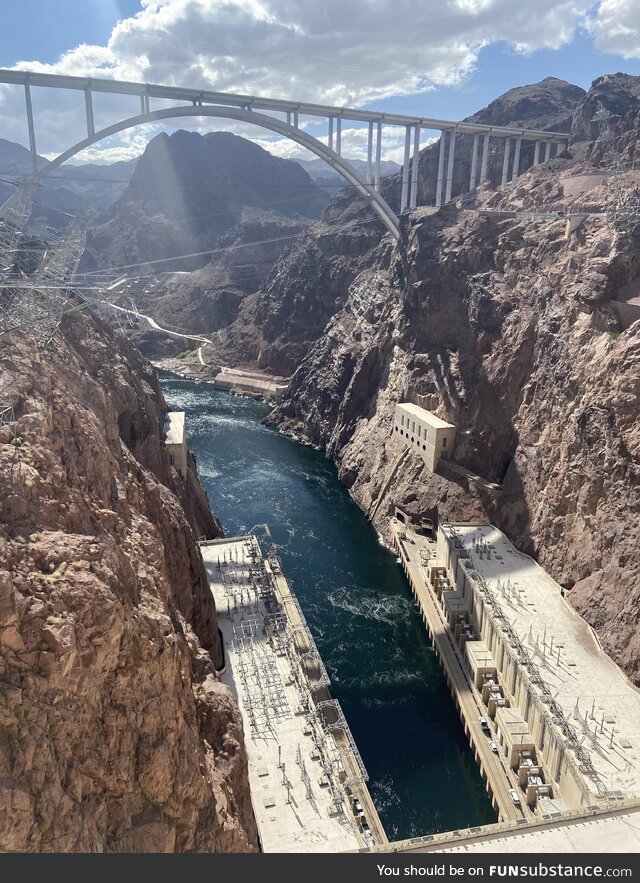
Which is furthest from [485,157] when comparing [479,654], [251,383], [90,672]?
[90,672]

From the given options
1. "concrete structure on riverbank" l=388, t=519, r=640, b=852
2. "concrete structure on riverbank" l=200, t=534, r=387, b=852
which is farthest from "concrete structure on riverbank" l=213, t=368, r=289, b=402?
"concrete structure on riverbank" l=200, t=534, r=387, b=852

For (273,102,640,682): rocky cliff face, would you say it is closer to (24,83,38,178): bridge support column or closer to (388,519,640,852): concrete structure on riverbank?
(388,519,640,852): concrete structure on riverbank

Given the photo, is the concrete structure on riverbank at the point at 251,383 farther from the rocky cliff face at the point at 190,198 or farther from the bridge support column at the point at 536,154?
the rocky cliff face at the point at 190,198

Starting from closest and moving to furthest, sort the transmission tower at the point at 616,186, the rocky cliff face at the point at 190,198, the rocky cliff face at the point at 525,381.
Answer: the rocky cliff face at the point at 525,381 < the transmission tower at the point at 616,186 < the rocky cliff face at the point at 190,198

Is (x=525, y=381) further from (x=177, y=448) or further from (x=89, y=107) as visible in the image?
(x=89, y=107)

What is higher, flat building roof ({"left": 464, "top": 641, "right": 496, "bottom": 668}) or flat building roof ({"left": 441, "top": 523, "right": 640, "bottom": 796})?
flat building roof ({"left": 441, "top": 523, "right": 640, "bottom": 796})

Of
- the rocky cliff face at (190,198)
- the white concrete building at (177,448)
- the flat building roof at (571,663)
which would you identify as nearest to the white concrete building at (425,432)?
the flat building roof at (571,663)

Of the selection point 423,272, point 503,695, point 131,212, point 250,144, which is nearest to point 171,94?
point 423,272
